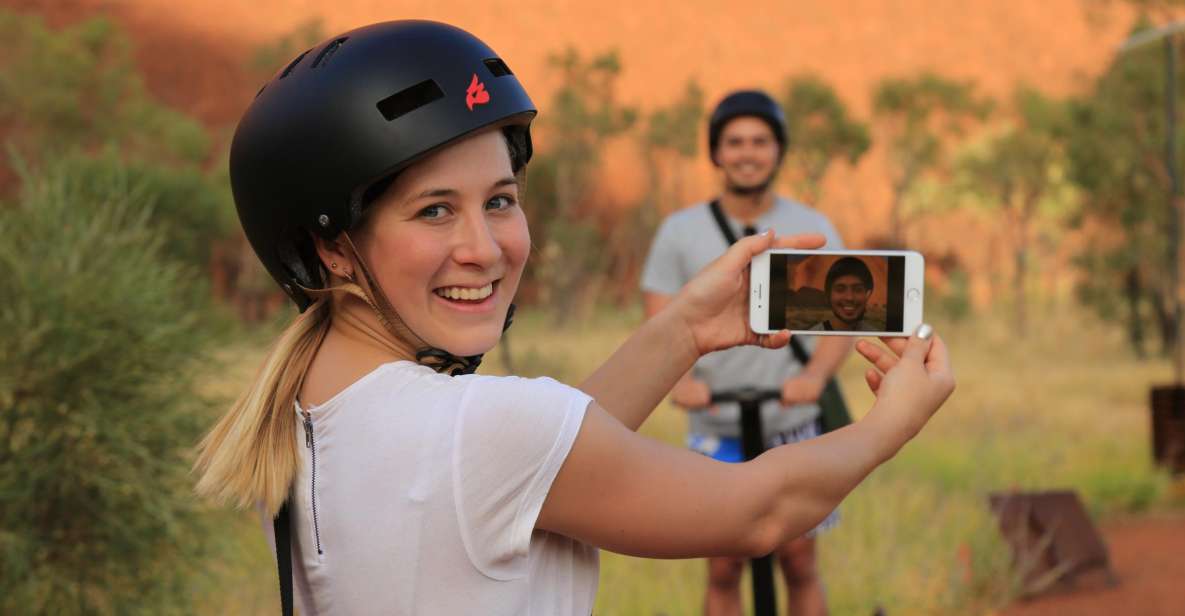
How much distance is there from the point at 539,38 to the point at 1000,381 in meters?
37.4

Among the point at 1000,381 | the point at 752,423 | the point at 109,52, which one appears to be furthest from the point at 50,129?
the point at 752,423

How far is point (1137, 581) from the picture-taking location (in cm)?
727

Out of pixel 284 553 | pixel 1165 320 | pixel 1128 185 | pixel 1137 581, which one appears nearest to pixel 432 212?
pixel 284 553

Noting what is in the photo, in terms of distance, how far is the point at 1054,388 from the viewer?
14570 millimetres

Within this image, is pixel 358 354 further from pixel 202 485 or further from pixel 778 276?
pixel 778 276

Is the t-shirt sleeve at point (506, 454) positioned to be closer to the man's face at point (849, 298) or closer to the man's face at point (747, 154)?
the man's face at point (849, 298)

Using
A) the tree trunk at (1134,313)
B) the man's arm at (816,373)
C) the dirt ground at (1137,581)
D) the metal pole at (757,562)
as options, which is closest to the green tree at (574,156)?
the tree trunk at (1134,313)

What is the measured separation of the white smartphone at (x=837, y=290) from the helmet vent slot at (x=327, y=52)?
2.72 feet

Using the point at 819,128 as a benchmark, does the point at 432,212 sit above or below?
below

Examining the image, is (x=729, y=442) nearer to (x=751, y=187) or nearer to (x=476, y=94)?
(x=751, y=187)

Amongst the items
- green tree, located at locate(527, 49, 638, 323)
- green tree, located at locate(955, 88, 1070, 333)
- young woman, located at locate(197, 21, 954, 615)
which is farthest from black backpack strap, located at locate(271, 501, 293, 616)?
green tree, located at locate(527, 49, 638, 323)

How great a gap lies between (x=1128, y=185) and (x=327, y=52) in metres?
15.8

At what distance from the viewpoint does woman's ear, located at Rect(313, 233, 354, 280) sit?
6.29ft

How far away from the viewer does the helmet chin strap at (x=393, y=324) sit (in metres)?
1.85
